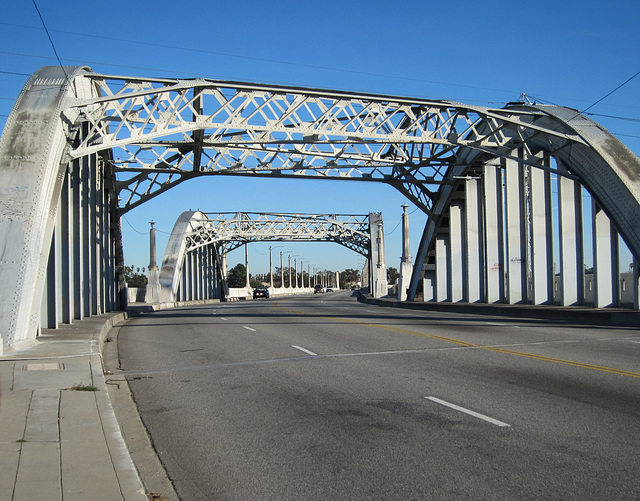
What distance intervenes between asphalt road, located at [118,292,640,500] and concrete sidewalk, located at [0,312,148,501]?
535 mm

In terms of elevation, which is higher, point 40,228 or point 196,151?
point 196,151

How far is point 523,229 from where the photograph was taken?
3089 cm

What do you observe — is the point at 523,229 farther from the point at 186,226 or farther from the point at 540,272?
the point at 186,226

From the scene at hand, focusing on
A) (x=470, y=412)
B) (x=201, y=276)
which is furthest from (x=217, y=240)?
(x=470, y=412)

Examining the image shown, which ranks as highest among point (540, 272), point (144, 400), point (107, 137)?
point (107, 137)

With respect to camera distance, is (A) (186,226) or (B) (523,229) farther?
(A) (186,226)

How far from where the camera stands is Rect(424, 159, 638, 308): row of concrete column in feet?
81.0

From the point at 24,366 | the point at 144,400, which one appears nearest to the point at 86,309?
the point at 24,366

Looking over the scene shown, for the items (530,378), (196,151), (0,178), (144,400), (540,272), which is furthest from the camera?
(540,272)

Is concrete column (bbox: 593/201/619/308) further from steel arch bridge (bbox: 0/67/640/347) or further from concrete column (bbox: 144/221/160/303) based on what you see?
concrete column (bbox: 144/221/160/303)

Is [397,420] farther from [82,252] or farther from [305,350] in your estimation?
[82,252]

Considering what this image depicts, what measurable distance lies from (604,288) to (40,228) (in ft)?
64.8

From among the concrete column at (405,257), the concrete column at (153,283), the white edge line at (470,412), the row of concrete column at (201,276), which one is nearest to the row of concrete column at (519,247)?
the concrete column at (405,257)

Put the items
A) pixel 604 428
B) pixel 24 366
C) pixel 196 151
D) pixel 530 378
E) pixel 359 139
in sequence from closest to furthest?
pixel 604 428 → pixel 530 378 → pixel 24 366 → pixel 359 139 → pixel 196 151
